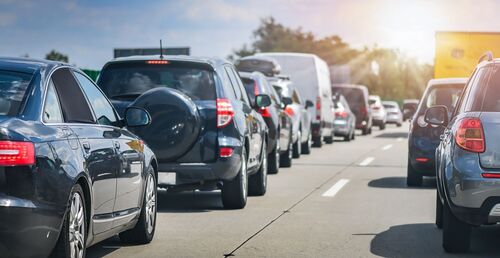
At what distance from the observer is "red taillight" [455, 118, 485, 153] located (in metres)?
8.62

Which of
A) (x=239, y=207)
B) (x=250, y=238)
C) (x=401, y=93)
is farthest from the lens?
(x=401, y=93)

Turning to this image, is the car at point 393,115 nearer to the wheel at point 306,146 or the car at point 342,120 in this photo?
the car at point 342,120

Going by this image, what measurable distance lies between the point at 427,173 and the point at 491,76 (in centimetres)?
695

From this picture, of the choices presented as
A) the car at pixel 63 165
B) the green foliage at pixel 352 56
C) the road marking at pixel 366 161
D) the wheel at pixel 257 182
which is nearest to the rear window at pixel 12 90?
the car at pixel 63 165

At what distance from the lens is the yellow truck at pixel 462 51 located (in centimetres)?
3322

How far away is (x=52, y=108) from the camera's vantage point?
293 inches

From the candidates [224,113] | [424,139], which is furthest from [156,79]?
[424,139]

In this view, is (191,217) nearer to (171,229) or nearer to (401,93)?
(171,229)

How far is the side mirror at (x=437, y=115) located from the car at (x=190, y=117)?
99.1 inches

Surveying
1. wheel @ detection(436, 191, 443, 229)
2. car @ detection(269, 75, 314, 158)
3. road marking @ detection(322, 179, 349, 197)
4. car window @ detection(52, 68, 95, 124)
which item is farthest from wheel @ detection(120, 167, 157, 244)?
car @ detection(269, 75, 314, 158)

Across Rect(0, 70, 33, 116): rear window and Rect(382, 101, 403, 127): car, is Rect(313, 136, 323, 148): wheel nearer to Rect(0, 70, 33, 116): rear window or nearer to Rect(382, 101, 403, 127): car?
Rect(0, 70, 33, 116): rear window

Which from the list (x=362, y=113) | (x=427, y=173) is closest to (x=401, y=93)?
(x=362, y=113)

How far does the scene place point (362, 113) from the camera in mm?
42500

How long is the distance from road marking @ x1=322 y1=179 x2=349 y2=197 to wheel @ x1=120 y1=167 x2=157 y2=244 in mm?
5266
